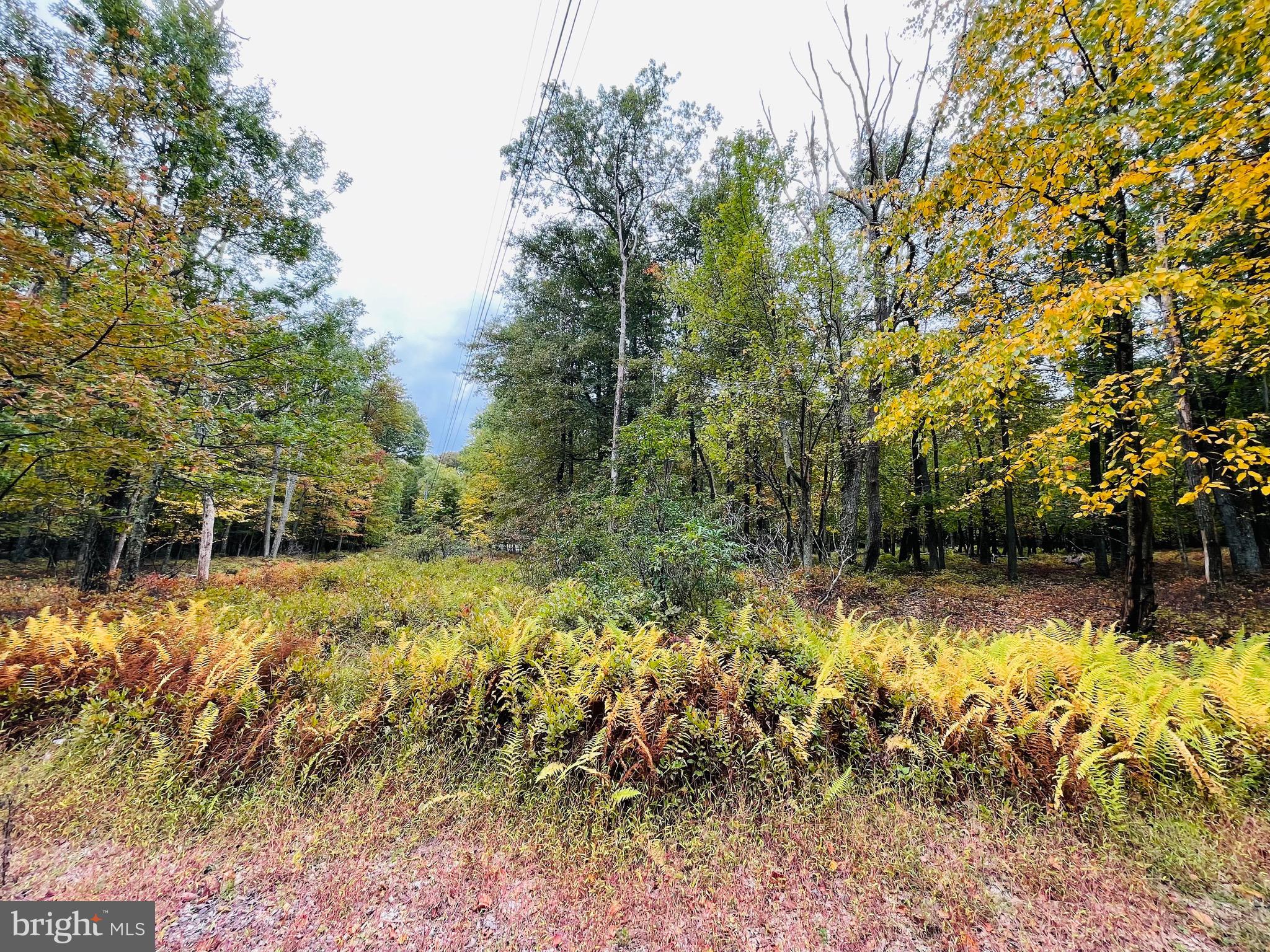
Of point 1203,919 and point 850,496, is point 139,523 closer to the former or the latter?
point 1203,919

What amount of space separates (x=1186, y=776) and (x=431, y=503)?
23.0m

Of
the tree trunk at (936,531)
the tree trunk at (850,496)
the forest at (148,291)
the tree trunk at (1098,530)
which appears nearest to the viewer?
the forest at (148,291)

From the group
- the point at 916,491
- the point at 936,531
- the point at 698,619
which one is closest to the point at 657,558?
the point at 698,619

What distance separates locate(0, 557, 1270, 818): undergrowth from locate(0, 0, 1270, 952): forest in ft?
0.12

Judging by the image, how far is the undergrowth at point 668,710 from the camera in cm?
270

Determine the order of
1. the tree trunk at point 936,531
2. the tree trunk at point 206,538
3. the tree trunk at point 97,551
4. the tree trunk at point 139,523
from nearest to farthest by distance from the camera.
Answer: the tree trunk at point 97,551
the tree trunk at point 139,523
the tree trunk at point 206,538
the tree trunk at point 936,531

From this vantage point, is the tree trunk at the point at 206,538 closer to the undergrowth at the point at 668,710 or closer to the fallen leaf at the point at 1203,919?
the undergrowth at the point at 668,710

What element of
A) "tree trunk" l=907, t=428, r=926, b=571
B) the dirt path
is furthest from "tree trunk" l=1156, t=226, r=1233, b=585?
the dirt path

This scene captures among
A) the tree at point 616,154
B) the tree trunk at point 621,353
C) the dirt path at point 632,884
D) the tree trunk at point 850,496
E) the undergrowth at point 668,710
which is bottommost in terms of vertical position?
the dirt path at point 632,884

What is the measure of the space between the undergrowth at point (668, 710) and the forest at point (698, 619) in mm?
37

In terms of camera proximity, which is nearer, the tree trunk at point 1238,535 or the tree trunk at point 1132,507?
the tree trunk at point 1132,507

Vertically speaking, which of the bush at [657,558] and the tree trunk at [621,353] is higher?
the tree trunk at [621,353]

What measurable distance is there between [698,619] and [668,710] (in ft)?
6.41

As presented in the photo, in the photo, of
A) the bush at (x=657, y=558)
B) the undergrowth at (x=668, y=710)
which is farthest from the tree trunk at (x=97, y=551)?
the bush at (x=657, y=558)
